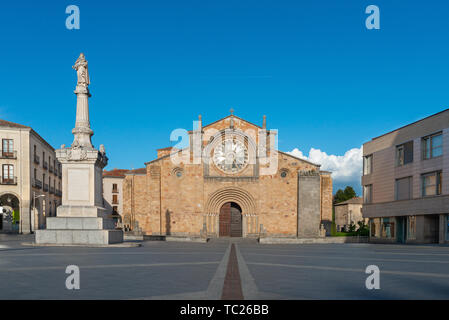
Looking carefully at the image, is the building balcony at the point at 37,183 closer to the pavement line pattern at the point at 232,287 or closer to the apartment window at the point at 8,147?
the apartment window at the point at 8,147

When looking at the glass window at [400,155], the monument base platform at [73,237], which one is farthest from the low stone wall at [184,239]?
the glass window at [400,155]

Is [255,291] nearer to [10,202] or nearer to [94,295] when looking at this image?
[94,295]

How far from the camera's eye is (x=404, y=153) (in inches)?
1299

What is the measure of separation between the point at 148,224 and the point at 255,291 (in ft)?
111

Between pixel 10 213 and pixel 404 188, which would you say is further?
pixel 10 213

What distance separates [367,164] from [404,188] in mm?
6263

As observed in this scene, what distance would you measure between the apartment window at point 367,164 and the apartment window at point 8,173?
1382 inches

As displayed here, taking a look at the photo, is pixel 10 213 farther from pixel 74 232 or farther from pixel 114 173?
pixel 74 232

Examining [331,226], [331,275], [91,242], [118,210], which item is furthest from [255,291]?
[118,210]

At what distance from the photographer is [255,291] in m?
6.61

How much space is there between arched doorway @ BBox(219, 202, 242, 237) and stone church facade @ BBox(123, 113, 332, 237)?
0.67 feet

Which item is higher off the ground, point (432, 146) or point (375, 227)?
point (432, 146)

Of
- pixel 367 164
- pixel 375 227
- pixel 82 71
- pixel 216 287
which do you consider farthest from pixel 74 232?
pixel 367 164

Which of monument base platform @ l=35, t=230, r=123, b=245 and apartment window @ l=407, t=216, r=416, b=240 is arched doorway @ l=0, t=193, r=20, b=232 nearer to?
monument base platform @ l=35, t=230, r=123, b=245
